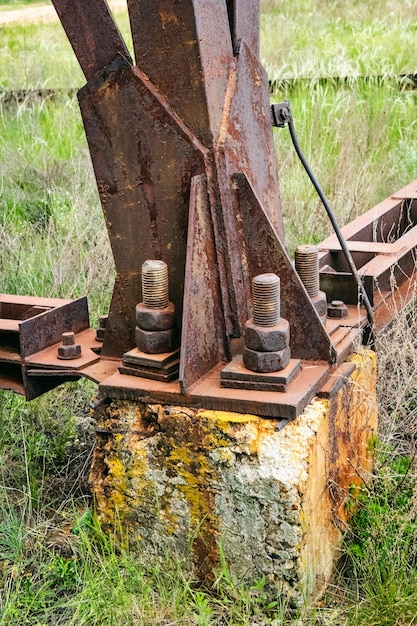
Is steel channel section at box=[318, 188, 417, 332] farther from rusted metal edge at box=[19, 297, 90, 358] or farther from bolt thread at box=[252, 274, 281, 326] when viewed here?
rusted metal edge at box=[19, 297, 90, 358]

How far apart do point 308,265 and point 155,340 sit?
61 cm

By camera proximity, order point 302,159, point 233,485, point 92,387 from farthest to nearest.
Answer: point 92,387
point 302,159
point 233,485

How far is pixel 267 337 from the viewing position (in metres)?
2.32

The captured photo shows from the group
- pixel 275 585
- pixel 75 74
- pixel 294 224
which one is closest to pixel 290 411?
pixel 275 585

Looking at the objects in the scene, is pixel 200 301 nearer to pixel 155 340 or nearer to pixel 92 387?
pixel 155 340

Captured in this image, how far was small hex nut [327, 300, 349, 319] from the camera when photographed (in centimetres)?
294

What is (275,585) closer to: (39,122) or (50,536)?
(50,536)

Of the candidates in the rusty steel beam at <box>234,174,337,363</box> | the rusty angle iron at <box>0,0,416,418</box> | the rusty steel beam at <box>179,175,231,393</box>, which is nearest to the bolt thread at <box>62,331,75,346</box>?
the rusty angle iron at <box>0,0,416,418</box>

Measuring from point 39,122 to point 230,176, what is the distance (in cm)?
628

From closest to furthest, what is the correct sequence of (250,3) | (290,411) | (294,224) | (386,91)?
(290,411)
(250,3)
(294,224)
(386,91)

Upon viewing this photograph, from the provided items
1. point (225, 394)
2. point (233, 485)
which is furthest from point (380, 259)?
point (233, 485)

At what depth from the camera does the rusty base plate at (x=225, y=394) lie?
2246 millimetres

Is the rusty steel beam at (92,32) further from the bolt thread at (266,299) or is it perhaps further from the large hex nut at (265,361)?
the large hex nut at (265,361)

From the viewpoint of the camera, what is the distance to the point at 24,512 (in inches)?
109
